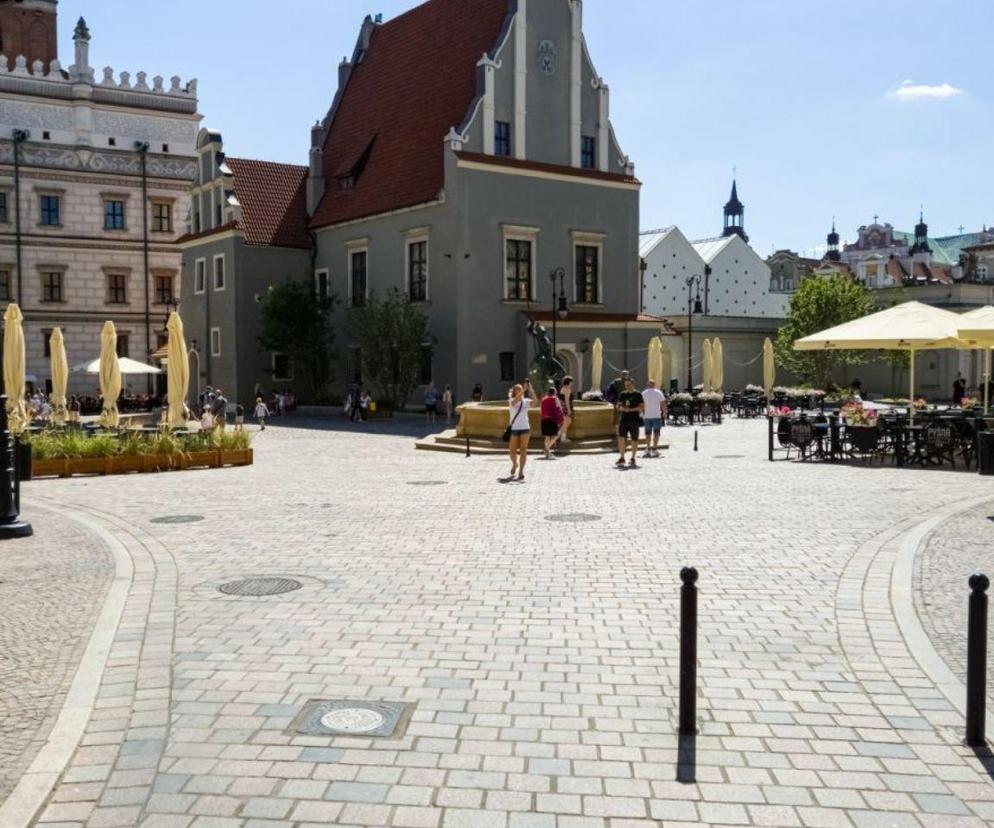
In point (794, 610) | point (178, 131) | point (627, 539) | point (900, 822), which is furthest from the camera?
point (178, 131)

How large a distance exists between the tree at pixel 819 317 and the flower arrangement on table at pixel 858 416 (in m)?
33.2

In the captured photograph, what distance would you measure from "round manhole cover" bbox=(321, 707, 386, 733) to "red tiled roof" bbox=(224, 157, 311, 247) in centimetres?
4350

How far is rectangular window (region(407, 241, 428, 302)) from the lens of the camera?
1615 inches

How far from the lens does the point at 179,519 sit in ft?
44.6

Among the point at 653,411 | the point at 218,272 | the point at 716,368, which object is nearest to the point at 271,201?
the point at 218,272

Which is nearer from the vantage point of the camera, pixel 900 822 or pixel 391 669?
pixel 900 822

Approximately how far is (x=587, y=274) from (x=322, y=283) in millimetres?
13646

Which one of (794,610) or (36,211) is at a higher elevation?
(36,211)

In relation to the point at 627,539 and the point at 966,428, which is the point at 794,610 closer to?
the point at 627,539

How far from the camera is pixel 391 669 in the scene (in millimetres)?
6762

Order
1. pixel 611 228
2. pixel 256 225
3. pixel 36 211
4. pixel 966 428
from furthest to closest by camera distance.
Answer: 1. pixel 36 211
2. pixel 256 225
3. pixel 611 228
4. pixel 966 428

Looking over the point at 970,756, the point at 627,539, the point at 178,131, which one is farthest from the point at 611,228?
the point at 970,756

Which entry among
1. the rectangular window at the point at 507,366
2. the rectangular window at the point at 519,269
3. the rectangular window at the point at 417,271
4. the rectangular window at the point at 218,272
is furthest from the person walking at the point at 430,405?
the rectangular window at the point at 218,272

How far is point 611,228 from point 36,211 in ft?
101
